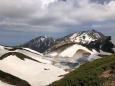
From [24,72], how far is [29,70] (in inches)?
256

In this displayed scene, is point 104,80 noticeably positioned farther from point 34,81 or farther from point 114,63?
point 34,81

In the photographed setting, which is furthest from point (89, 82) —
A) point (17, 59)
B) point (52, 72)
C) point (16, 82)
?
point (17, 59)

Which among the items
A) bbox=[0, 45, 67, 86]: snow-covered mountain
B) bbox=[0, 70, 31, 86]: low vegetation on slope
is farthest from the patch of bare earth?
bbox=[0, 70, 31, 86]: low vegetation on slope

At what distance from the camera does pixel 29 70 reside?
153500 millimetres

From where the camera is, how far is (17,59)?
166 m

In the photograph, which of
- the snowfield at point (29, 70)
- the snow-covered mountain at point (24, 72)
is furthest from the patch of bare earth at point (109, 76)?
the snowfield at point (29, 70)

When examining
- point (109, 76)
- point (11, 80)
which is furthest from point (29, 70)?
point (109, 76)

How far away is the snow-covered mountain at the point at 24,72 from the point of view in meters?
117

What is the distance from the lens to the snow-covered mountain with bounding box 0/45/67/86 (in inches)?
4621

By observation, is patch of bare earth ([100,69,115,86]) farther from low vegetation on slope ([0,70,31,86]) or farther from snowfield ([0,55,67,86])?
snowfield ([0,55,67,86])

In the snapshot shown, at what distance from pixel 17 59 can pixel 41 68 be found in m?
16.7

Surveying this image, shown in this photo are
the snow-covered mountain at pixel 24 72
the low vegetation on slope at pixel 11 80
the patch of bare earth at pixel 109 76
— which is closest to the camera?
the patch of bare earth at pixel 109 76

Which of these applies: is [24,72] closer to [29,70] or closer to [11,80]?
[29,70]

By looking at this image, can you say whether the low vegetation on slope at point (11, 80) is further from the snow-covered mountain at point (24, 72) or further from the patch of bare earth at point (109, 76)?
the patch of bare earth at point (109, 76)
